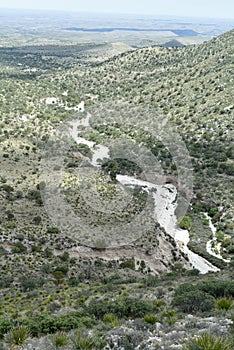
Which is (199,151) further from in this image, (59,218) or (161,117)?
(59,218)

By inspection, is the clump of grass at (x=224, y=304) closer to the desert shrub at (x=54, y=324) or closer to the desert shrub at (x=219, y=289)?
the desert shrub at (x=219, y=289)

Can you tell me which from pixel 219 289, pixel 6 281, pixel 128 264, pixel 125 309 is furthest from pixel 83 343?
pixel 128 264

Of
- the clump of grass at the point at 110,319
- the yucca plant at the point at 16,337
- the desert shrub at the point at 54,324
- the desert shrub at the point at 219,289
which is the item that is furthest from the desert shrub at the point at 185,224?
the yucca plant at the point at 16,337

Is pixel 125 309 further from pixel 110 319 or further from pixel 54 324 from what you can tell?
pixel 54 324

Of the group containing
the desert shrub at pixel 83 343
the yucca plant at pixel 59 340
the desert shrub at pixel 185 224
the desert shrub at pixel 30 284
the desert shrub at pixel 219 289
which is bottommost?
the desert shrub at pixel 185 224

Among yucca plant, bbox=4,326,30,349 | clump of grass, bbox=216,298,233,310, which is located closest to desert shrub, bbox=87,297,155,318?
clump of grass, bbox=216,298,233,310

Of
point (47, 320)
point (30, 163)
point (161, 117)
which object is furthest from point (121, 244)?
point (161, 117)

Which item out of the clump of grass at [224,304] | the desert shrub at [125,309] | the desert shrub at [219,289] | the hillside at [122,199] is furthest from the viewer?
the desert shrub at [219,289]
